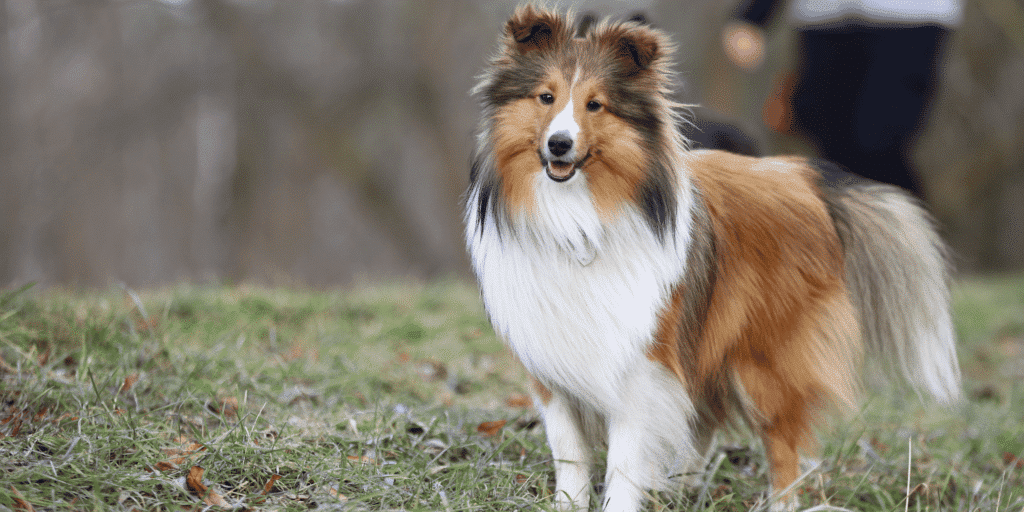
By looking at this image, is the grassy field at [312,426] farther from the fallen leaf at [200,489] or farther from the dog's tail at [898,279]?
the dog's tail at [898,279]

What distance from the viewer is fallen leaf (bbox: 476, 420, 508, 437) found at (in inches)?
124

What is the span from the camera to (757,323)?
8.85 ft

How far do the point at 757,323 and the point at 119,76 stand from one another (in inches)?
408

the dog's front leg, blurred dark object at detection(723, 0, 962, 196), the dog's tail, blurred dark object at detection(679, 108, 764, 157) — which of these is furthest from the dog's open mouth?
blurred dark object at detection(723, 0, 962, 196)

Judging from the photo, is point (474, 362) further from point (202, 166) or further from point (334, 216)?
point (202, 166)

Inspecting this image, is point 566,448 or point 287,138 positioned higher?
point 287,138

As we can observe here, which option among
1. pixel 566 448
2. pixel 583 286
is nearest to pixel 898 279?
pixel 583 286

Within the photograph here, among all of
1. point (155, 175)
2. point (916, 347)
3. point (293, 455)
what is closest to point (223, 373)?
point (293, 455)

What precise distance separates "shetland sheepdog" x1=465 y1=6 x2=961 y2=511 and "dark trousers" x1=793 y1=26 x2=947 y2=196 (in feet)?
16.0

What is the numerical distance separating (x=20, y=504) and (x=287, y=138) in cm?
911

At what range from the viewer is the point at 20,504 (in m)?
2.05

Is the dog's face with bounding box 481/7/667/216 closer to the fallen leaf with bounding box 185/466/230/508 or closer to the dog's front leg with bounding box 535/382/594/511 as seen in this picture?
the dog's front leg with bounding box 535/382/594/511

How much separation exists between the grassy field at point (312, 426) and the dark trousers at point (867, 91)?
10.7 ft

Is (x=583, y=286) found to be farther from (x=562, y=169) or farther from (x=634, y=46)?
(x=634, y=46)
